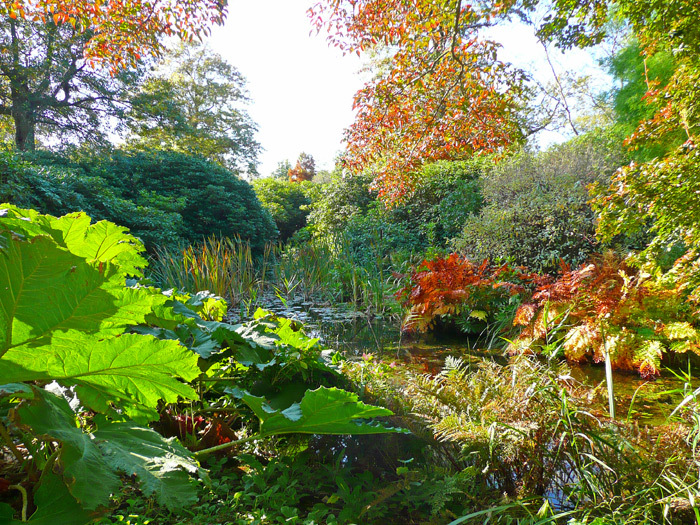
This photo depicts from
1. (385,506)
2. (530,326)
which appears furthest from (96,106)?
(385,506)

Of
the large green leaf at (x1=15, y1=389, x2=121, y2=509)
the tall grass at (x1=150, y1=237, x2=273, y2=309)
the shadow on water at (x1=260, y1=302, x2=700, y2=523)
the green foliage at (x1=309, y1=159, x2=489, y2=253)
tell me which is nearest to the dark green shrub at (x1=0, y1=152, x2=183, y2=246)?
the tall grass at (x1=150, y1=237, x2=273, y2=309)

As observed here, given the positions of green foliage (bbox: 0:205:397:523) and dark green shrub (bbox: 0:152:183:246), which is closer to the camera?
green foliage (bbox: 0:205:397:523)

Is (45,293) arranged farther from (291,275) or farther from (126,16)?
(291,275)

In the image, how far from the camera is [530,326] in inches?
136

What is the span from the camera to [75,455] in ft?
2.01

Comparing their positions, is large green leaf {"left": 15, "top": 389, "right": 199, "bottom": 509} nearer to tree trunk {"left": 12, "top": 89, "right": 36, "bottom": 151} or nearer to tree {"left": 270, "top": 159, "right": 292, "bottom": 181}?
tree trunk {"left": 12, "top": 89, "right": 36, "bottom": 151}

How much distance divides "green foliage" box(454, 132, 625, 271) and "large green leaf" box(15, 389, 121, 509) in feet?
15.8

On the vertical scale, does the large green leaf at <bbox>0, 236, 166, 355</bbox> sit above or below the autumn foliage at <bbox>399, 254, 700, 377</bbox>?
above

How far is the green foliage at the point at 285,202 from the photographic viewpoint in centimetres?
1412

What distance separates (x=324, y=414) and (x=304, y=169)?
23865 mm

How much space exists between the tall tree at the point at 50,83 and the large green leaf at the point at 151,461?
39.2 ft

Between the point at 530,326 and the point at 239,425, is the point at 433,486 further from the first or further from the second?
the point at 530,326

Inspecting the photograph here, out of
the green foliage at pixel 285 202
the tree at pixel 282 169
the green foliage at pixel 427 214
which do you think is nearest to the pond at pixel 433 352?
the green foliage at pixel 427 214

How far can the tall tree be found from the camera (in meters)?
10.3
